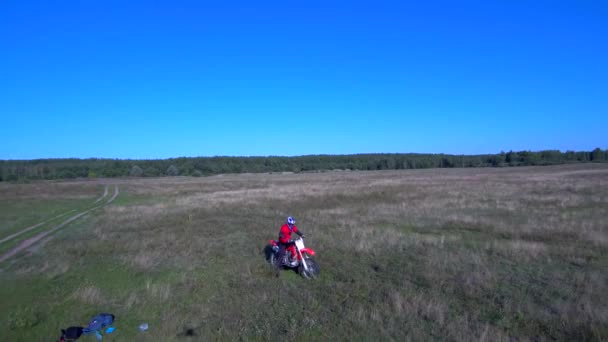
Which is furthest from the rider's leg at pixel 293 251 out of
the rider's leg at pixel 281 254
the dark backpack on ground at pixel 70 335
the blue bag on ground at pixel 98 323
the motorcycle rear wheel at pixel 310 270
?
the dark backpack on ground at pixel 70 335

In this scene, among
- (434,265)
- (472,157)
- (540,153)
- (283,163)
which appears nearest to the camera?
(434,265)

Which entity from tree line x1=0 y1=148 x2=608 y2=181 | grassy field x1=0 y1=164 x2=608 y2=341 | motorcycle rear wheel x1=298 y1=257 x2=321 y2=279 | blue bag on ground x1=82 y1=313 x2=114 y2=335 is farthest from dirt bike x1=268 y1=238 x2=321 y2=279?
tree line x1=0 y1=148 x2=608 y2=181

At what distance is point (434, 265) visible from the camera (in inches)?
366

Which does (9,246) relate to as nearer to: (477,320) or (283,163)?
(477,320)

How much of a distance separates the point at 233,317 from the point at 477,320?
4.02 meters

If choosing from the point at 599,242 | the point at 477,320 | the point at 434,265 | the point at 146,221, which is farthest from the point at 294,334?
the point at 146,221

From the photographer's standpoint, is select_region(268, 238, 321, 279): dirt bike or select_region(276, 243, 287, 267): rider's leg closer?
select_region(268, 238, 321, 279): dirt bike

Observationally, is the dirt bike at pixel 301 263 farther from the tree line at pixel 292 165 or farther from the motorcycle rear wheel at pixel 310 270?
the tree line at pixel 292 165

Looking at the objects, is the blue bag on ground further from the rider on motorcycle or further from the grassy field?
the rider on motorcycle

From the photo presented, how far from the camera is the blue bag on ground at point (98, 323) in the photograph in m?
6.03

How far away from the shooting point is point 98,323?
6.19m

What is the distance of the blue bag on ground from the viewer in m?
6.03

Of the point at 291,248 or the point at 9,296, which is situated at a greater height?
the point at 291,248

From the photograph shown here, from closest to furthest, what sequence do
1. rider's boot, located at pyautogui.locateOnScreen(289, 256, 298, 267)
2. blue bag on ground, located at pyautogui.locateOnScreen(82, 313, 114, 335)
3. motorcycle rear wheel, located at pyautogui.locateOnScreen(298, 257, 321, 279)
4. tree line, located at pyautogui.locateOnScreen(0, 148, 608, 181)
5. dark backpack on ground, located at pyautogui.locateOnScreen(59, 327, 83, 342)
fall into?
1. dark backpack on ground, located at pyautogui.locateOnScreen(59, 327, 83, 342)
2. blue bag on ground, located at pyautogui.locateOnScreen(82, 313, 114, 335)
3. motorcycle rear wheel, located at pyautogui.locateOnScreen(298, 257, 321, 279)
4. rider's boot, located at pyautogui.locateOnScreen(289, 256, 298, 267)
5. tree line, located at pyautogui.locateOnScreen(0, 148, 608, 181)
